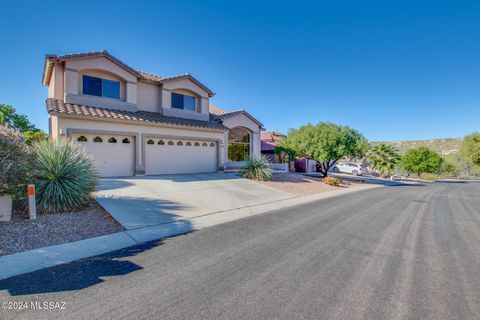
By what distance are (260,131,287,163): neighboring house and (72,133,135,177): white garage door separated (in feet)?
63.1

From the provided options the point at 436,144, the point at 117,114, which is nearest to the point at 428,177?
the point at 117,114

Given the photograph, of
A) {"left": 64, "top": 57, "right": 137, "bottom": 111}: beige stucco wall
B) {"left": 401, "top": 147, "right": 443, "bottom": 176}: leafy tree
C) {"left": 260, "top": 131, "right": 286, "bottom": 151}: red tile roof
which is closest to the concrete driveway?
{"left": 64, "top": 57, "right": 137, "bottom": 111}: beige stucco wall

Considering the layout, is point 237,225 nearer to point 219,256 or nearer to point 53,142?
point 219,256

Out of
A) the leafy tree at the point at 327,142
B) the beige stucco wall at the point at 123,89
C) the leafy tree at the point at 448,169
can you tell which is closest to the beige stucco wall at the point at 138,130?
the beige stucco wall at the point at 123,89

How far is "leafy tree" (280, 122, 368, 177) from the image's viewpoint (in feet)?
74.8

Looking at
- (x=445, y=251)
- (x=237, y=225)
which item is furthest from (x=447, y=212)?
(x=237, y=225)

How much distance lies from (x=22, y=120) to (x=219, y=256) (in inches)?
1821

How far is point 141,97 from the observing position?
1822 centimetres

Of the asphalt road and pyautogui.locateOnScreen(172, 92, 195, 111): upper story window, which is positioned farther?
pyautogui.locateOnScreen(172, 92, 195, 111): upper story window

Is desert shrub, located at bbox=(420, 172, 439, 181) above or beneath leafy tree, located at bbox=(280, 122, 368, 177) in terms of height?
beneath

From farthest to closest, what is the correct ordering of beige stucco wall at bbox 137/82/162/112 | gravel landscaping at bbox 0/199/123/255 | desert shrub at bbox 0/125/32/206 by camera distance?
beige stucco wall at bbox 137/82/162/112
desert shrub at bbox 0/125/32/206
gravel landscaping at bbox 0/199/123/255

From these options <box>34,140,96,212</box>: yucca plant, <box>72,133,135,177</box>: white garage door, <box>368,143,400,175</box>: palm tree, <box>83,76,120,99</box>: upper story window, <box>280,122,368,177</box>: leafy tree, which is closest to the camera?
<box>34,140,96,212</box>: yucca plant

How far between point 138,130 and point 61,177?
842 centimetres

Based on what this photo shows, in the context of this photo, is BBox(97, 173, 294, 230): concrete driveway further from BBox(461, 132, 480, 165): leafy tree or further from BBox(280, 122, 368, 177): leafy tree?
BBox(461, 132, 480, 165): leafy tree
